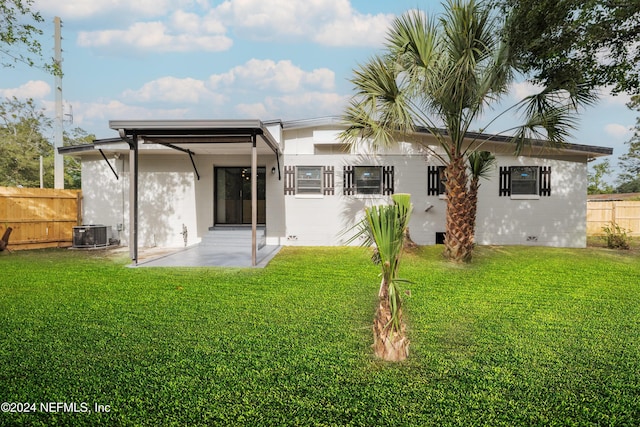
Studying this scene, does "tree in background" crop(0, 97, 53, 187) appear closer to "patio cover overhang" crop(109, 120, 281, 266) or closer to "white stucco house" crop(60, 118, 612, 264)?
"white stucco house" crop(60, 118, 612, 264)

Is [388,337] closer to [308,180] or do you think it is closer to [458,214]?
[458,214]

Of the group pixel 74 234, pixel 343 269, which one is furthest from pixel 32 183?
pixel 343 269

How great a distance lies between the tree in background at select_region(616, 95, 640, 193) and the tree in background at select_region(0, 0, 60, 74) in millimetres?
36179

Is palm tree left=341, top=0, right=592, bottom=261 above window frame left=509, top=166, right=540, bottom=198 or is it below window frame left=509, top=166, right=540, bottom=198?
above

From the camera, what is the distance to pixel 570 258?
959cm

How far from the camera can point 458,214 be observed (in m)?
8.59

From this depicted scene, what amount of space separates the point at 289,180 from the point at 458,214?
529 cm

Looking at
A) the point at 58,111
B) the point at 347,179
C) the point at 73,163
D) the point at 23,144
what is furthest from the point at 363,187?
the point at 23,144

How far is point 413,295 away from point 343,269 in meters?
2.42

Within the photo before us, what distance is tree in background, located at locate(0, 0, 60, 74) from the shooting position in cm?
966

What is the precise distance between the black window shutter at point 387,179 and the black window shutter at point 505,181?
3507 mm

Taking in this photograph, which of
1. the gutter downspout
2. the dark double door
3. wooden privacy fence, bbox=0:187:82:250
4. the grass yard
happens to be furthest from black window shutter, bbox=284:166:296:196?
wooden privacy fence, bbox=0:187:82:250

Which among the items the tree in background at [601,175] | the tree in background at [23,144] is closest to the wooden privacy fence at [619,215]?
the tree in background at [601,175]

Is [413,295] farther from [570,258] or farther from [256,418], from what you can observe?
[570,258]
